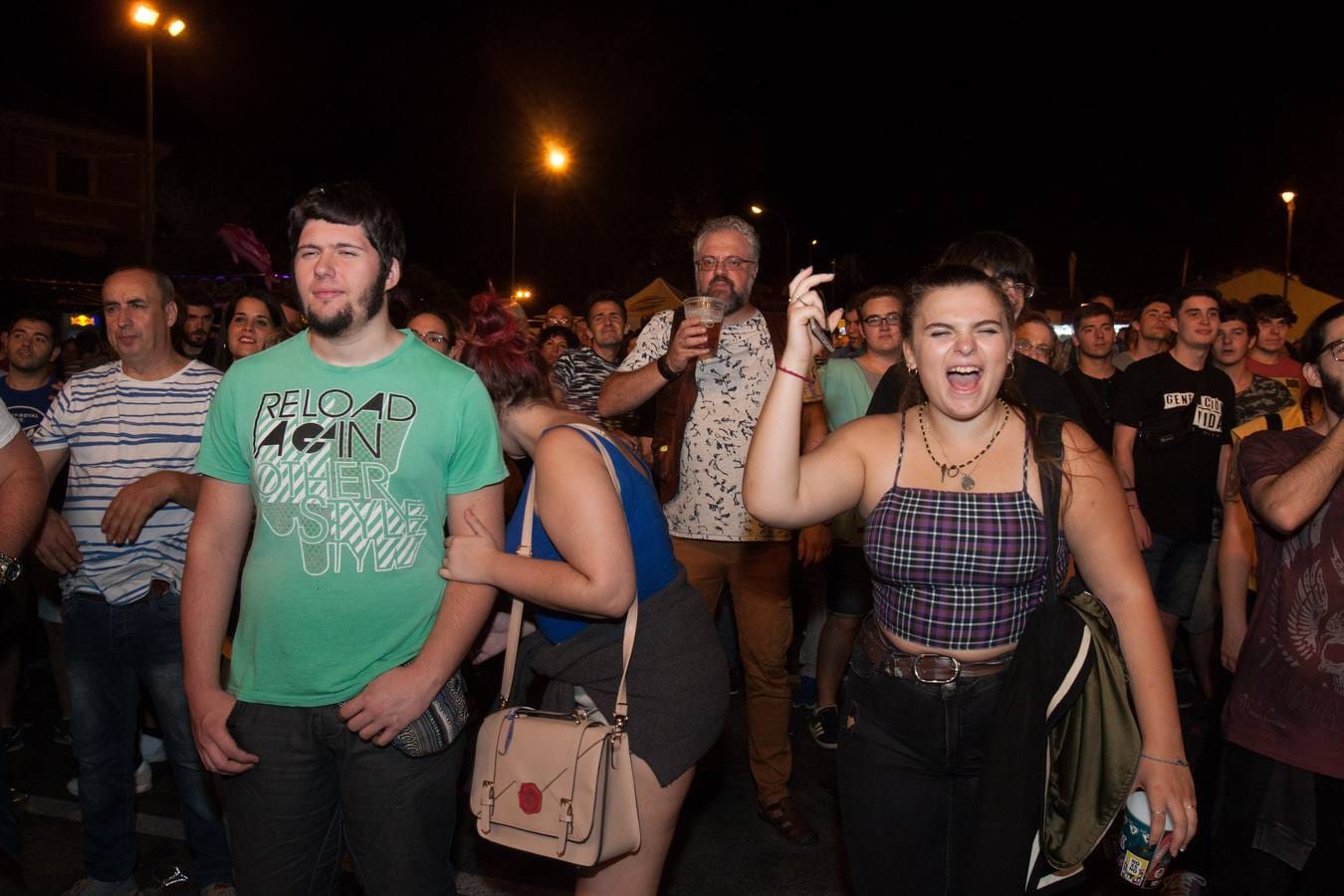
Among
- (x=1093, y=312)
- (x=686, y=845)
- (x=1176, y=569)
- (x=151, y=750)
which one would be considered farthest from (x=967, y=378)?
(x=1093, y=312)

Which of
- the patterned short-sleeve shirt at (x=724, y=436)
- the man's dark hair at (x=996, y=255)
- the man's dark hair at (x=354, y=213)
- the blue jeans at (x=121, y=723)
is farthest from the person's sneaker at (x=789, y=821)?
the man's dark hair at (x=354, y=213)

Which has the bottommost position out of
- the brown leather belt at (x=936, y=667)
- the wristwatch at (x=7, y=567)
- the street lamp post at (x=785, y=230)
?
the brown leather belt at (x=936, y=667)

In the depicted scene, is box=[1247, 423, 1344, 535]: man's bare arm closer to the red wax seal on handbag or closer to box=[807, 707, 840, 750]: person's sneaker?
the red wax seal on handbag

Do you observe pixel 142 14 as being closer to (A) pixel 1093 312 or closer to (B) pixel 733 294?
(B) pixel 733 294

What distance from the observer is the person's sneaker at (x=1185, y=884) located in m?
3.49

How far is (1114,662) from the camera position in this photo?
2266 millimetres

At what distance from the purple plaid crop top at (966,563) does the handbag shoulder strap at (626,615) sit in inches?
27.2

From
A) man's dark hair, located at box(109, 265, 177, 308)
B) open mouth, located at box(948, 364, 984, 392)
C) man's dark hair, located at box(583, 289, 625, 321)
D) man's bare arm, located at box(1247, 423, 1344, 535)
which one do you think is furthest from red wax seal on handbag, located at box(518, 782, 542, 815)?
man's dark hair, located at box(583, 289, 625, 321)

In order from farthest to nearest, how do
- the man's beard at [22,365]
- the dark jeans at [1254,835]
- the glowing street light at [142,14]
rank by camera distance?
1. the glowing street light at [142,14]
2. the man's beard at [22,365]
3. the dark jeans at [1254,835]

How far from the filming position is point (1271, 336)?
23.1 feet

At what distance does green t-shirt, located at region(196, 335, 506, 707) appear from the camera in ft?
7.55

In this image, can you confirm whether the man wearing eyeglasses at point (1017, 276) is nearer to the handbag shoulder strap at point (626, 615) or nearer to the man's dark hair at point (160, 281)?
the handbag shoulder strap at point (626, 615)

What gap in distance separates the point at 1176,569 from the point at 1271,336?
266cm

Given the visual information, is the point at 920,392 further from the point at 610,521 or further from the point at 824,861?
the point at 824,861
